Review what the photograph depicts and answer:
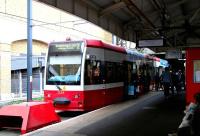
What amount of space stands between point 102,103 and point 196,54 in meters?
5.78

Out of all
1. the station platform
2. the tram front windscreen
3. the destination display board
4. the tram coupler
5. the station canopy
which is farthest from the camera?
the destination display board

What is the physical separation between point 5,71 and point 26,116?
18.0m

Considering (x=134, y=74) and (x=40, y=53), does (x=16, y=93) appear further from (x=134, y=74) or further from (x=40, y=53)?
(x=134, y=74)

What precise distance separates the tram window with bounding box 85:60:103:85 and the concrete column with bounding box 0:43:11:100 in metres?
11.6

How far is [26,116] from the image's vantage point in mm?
12031

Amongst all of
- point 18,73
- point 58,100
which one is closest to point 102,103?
point 58,100

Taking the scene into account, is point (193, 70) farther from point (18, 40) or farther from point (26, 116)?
point (18, 40)

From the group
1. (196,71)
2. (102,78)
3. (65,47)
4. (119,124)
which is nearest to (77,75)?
(65,47)

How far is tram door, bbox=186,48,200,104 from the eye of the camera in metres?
14.7

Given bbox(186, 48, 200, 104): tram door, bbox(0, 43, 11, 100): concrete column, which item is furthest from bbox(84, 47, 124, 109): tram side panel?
bbox(0, 43, 11, 100): concrete column

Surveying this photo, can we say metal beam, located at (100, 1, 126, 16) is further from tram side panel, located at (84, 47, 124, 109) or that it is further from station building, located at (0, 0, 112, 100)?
station building, located at (0, 0, 112, 100)

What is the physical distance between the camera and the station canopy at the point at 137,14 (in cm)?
1503

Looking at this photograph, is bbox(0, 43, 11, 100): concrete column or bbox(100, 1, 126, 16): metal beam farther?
bbox(0, 43, 11, 100): concrete column

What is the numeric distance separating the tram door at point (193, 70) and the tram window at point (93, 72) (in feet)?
14.5
